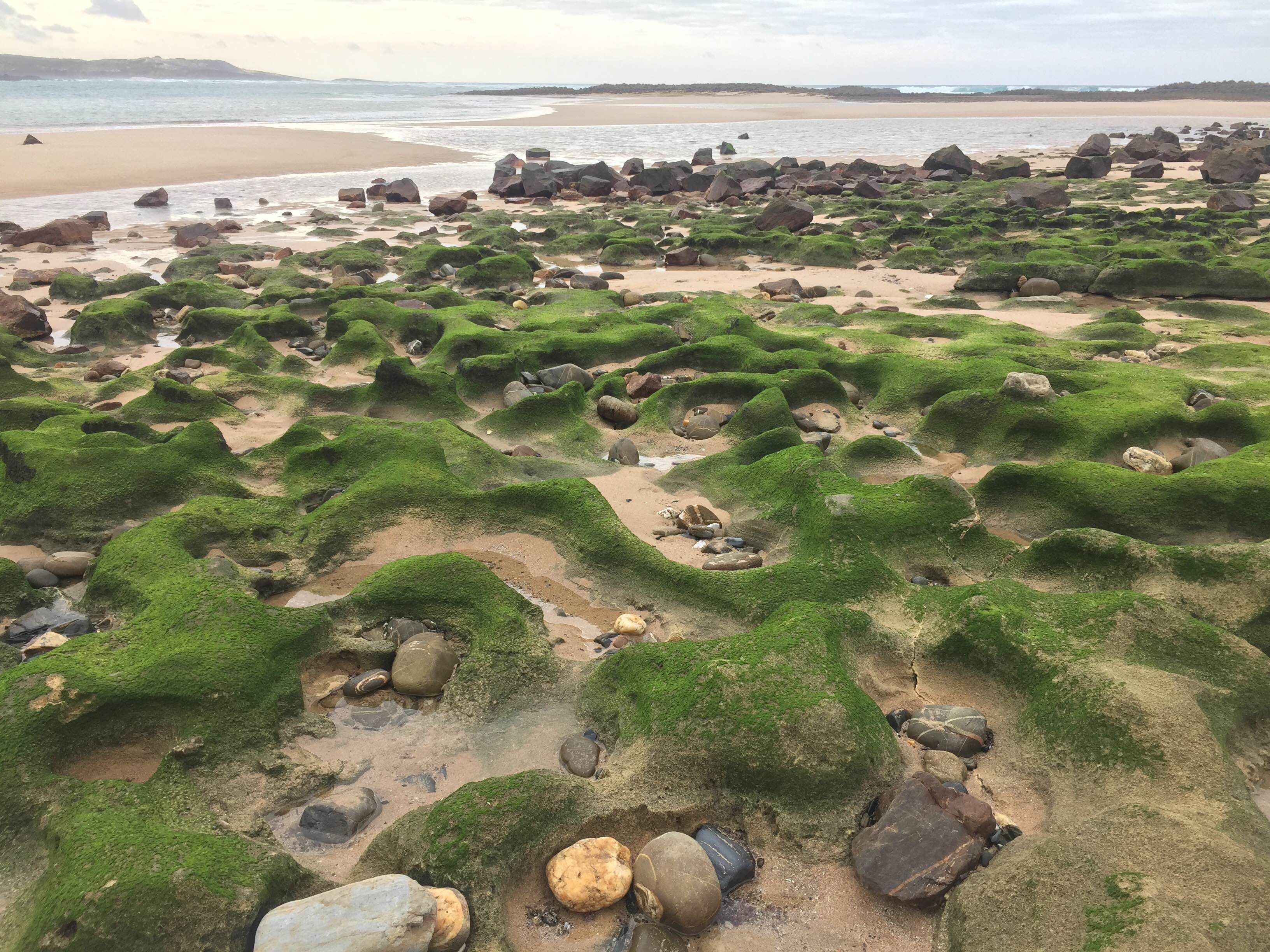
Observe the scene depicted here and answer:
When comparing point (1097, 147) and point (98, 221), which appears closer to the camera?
point (98, 221)

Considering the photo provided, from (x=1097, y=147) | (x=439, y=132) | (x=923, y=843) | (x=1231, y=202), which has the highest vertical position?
(x=1097, y=147)

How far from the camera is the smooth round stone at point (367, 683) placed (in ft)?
11.3

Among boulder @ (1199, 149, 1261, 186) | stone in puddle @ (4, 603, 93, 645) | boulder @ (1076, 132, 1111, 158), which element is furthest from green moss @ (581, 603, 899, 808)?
boulder @ (1076, 132, 1111, 158)

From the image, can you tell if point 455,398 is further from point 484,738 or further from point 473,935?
point 473,935

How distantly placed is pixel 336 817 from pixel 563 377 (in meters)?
4.87

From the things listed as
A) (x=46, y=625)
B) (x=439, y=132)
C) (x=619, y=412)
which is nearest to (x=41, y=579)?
(x=46, y=625)

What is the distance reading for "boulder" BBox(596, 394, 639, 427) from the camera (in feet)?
21.8

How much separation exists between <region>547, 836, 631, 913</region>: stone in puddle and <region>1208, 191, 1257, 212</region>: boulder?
68.7ft

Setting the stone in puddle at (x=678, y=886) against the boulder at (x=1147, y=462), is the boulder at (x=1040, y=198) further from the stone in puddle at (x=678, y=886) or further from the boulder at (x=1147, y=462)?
the stone in puddle at (x=678, y=886)

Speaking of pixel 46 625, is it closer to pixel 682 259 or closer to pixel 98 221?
pixel 682 259

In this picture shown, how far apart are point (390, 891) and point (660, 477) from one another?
365cm

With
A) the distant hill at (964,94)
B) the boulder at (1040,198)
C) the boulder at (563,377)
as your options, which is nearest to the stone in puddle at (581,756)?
the boulder at (563,377)

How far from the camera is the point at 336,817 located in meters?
2.80

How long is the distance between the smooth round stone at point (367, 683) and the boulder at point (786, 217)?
1433 cm
